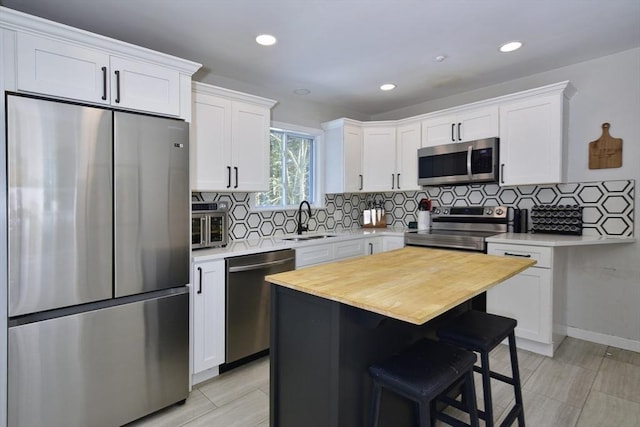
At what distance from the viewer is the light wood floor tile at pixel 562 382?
2215 mm

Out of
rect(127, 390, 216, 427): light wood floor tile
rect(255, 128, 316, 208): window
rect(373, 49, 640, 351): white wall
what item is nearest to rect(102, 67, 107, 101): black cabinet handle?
rect(255, 128, 316, 208): window

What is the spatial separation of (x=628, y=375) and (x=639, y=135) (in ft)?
6.31

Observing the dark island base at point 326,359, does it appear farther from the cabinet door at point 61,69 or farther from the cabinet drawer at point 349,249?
the cabinet drawer at point 349,249

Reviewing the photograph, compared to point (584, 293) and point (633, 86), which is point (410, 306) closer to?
point (584, 293)

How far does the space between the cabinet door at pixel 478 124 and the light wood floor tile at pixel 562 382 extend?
2.09 meters

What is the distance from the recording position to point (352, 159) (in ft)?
13.2

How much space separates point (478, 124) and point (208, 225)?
278 cm

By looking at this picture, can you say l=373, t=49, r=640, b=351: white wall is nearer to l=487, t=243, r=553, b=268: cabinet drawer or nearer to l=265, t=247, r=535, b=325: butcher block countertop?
l=487, t=243, r=553, b=268: cabinet drawer

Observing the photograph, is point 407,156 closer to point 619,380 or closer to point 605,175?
point 605,175

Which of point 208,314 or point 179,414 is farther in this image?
point 208,314

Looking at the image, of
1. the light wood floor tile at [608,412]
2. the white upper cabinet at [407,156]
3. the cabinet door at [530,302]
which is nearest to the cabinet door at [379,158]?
the white upper cabinet at [407,156]

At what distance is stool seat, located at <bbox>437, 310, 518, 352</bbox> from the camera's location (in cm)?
162

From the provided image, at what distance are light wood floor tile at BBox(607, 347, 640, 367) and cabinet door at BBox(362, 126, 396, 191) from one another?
2.51 meters

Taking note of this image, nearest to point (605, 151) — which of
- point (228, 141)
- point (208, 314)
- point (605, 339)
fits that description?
point (605, 339)
